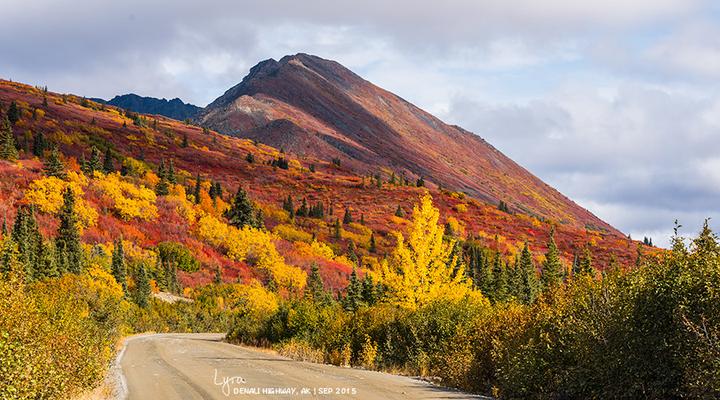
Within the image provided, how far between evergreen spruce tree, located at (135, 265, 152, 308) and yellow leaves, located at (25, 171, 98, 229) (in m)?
14.7

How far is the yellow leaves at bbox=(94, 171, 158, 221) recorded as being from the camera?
86.8 meters

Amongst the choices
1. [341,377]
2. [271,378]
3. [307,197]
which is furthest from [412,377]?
[307,197]

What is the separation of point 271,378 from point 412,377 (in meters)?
4.80

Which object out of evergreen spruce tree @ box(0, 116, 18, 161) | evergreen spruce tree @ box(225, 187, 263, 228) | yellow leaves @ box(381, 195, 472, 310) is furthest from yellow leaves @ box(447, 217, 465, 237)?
yellow leaves @ box(381, 195, 472, 310)

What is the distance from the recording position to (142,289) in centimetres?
6719

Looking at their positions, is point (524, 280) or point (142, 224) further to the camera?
point (142, 224)

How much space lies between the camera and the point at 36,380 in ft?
36.6

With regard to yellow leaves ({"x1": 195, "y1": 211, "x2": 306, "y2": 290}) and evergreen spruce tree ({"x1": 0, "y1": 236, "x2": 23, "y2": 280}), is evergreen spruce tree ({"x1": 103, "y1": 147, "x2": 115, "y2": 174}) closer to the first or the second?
yellow leaves ({"x1": 195, "y1": 211, "x2": 306, "y2": 290})

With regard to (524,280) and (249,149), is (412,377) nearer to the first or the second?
(524,280)

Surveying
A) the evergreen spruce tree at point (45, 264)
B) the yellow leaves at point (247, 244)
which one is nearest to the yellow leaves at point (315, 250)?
the yellow leaves at point (247, 244)

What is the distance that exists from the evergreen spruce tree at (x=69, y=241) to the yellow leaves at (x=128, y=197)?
10.1 meters

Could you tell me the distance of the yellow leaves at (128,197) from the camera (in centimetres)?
8681

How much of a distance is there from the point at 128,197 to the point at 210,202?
53.9ft

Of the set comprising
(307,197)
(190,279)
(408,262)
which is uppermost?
(307,197)
